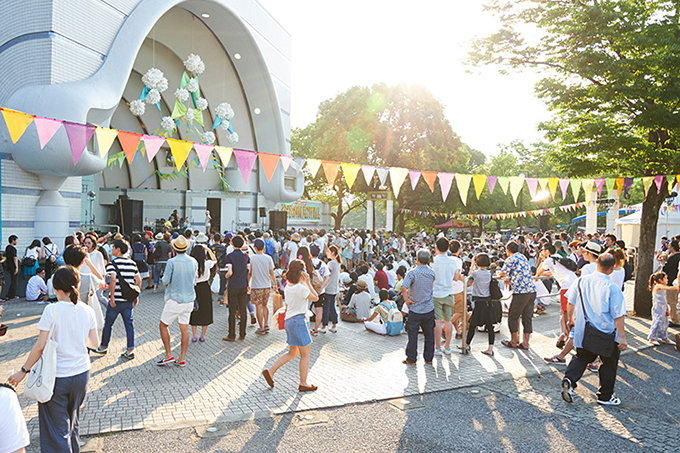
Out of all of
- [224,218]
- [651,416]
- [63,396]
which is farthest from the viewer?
[224,218]

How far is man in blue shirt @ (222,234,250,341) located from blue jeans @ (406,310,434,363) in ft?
9.54

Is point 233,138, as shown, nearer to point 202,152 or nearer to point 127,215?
point 127,215

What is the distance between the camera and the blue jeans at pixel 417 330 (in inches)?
259

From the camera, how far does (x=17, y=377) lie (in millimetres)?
2986

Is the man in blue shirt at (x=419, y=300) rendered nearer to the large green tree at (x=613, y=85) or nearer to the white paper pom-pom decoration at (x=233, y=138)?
the large green tree at (x=613, y=85)

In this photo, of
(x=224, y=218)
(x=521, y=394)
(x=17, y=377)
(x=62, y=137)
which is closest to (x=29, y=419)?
(x=17, y=377)

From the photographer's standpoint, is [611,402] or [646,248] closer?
[611,402]

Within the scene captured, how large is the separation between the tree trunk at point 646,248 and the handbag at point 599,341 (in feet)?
23.1

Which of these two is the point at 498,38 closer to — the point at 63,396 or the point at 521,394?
the point at 521,394

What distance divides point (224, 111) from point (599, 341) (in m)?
20.7

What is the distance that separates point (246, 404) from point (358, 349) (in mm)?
2852

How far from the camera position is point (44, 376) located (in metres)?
3.12

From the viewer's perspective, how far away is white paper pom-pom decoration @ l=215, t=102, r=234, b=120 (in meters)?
22.5

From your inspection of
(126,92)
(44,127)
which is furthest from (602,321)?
(126,92)
